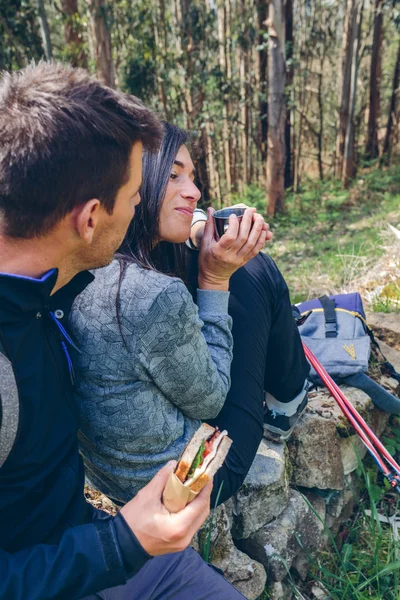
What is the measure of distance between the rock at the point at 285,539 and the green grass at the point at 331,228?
94.1 inches

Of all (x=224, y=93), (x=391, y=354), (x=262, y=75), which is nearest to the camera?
(x=391, y=354)

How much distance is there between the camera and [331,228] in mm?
9969

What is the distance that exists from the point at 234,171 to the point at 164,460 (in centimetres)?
1289

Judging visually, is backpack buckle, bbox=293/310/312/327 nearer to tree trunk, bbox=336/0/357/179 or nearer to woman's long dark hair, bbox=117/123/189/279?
woman's long dark hair, bbox=117/123/189/279

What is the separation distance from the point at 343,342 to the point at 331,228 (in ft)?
24.0

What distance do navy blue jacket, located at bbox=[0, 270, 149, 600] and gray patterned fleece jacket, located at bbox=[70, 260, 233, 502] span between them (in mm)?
112

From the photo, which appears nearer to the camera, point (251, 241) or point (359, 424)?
point (251, 241)

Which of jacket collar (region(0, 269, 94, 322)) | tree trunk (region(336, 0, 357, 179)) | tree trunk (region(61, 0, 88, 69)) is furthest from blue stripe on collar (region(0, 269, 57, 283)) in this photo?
tree trunk (region(336, 0, 357, 179))

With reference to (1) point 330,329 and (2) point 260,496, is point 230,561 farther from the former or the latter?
(1) point 330,329

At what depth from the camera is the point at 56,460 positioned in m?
1.41

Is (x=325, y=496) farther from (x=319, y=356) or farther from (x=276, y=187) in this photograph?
(x=276, y=187)

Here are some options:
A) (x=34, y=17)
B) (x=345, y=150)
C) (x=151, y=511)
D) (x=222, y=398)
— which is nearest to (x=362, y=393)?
(x=222, y=398)

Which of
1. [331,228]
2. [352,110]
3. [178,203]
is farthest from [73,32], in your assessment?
[178,203]

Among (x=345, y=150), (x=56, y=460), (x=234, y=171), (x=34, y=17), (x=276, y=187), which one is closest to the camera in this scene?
(x=56, y=460)
